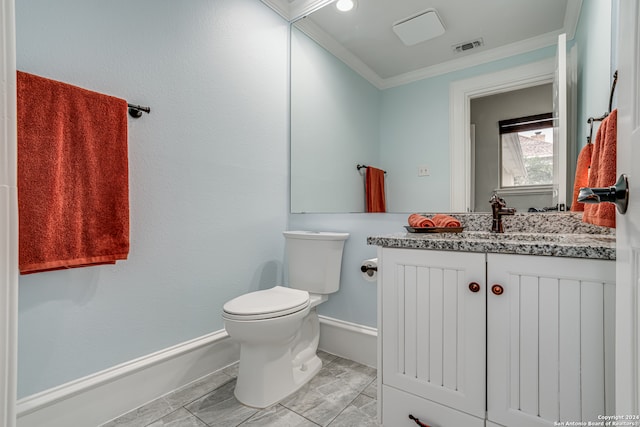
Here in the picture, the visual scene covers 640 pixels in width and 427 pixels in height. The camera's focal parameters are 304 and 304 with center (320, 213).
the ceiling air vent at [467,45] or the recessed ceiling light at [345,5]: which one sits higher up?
the recessed ceiling light at [345,5]

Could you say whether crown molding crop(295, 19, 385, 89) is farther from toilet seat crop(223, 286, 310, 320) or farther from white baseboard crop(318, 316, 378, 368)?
white baseboard crop(318, 316, 378, 368)

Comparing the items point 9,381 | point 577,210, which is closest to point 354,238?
point 577,210

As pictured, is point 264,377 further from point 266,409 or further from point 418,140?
point 418,140

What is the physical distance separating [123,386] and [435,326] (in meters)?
1.39

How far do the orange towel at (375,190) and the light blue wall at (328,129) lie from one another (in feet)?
0.15

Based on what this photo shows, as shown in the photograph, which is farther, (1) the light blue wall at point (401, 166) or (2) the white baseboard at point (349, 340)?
(2) the white baseboard at point (349, 340)

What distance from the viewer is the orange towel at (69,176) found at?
1.10 metres

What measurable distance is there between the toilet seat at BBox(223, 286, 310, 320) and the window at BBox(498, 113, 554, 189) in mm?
1152

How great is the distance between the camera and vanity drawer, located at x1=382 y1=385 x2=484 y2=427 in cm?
104

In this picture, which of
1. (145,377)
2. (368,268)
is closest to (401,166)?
(368,268)

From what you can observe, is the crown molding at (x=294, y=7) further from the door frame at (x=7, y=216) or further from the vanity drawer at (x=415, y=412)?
the vanity drawer at (x=415, y=412)

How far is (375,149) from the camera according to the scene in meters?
1.93

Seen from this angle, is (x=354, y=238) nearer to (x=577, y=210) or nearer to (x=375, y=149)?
(x=375, y=149)

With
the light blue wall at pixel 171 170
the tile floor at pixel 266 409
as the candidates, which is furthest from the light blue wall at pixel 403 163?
the light blue wall at pixel 171 170
